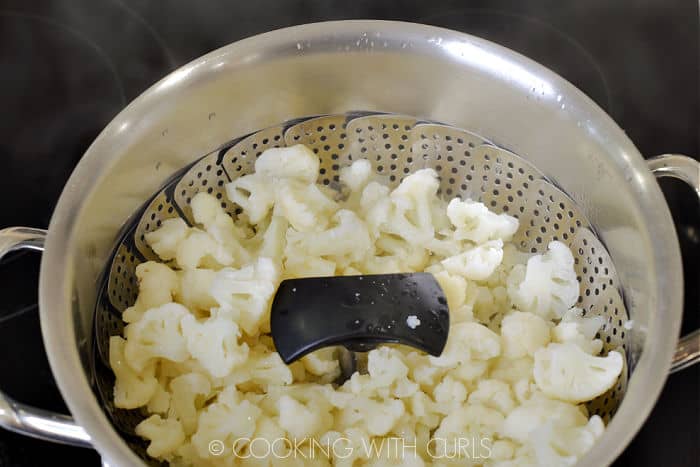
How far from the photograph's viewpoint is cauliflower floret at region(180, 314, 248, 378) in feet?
3.67

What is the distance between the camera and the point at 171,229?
4.12ft

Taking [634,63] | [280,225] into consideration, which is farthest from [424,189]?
[634,63]

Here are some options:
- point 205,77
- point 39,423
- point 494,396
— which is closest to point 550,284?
point 494,396

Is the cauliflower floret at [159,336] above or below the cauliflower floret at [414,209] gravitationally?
below

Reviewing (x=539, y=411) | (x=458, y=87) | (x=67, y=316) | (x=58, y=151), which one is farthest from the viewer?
(x=58, y=151)

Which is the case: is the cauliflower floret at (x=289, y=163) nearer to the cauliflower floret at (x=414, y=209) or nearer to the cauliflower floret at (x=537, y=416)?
the cauliflower floret at (x=414, y=209)

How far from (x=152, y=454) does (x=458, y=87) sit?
764 millimetres

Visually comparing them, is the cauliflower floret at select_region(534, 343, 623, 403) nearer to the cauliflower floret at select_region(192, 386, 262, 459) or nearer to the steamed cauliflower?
the steamed cauliflower

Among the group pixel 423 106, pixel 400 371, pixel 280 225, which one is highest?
pixel 423 106

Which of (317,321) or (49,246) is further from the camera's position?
(317,321)

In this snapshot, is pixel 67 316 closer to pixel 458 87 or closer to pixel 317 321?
pixel 317 321

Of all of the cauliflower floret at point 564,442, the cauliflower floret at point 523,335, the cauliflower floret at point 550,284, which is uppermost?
the cauliflower floret at point 550,284

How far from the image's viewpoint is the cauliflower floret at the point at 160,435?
108 centimetres

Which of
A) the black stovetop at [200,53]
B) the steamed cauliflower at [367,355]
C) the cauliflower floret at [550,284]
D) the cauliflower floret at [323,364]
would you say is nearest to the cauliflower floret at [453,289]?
the steamed cauliflower at [367,355]
